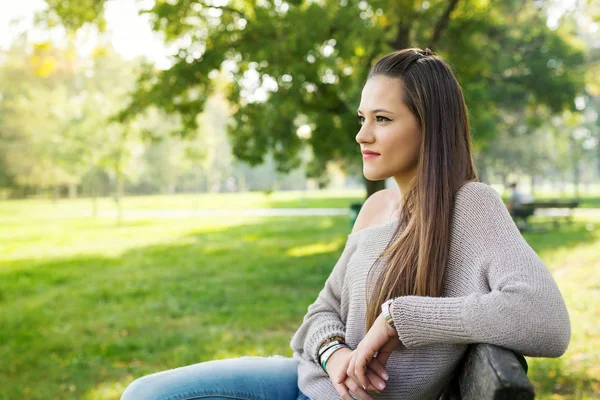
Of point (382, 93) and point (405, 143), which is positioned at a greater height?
point (382, 93)

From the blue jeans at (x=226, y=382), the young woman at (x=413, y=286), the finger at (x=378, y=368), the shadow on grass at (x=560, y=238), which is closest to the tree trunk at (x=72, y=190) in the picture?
the shadow on grass at (x=560, y=238)

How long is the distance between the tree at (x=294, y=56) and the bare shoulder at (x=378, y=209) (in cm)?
665

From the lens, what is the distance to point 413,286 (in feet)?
5.16

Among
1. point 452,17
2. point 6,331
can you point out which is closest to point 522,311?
point 6,331

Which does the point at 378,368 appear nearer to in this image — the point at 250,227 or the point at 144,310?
the point at 144,310

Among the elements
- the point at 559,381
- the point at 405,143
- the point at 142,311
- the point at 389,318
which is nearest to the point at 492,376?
the point at 389,318

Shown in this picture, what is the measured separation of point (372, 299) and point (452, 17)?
989 centimetres

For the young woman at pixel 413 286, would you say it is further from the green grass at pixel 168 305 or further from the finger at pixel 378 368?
the green grass at pixel 168 305

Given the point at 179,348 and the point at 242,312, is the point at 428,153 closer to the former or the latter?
the point at 179,348

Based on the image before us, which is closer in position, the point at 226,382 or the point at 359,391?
the point at 359,391

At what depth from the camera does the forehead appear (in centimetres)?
169

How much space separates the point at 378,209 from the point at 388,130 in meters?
A: 0.41

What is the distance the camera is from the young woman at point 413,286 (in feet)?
4.32

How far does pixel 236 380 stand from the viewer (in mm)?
1886
